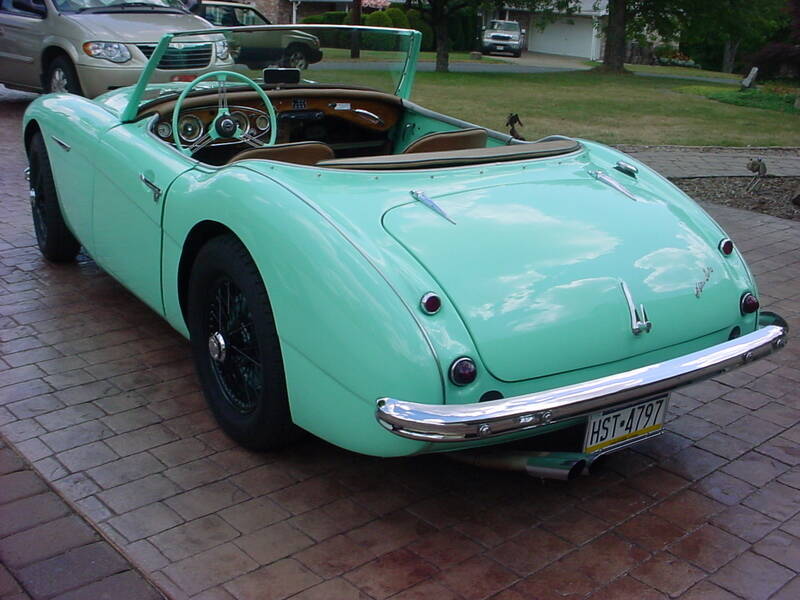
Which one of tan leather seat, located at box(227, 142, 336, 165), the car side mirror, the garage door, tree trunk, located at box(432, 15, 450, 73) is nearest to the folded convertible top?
tan leather seat, located at box(227, 142, 336, 165)

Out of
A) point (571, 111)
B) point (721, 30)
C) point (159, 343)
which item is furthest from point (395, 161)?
point (721, 30)

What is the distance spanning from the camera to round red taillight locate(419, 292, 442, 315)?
2756 mm

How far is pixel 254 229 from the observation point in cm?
315

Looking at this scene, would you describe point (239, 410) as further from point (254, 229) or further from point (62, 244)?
point (62, 244)

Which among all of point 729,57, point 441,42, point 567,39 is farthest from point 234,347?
point 567,39

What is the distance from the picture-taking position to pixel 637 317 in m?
2.99

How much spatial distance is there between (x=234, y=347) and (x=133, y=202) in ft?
3.27

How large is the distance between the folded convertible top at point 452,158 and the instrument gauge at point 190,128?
0.94m

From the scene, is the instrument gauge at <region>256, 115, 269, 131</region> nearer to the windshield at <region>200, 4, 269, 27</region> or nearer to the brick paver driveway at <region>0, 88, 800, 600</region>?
the brick paver driveway at <region>0, 88, 800, 600</region>

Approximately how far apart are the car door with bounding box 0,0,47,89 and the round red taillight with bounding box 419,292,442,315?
891 centimetres

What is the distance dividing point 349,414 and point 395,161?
3.73ft

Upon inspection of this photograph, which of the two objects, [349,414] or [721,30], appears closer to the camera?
[349,414]

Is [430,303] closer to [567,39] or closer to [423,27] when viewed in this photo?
[423,27]

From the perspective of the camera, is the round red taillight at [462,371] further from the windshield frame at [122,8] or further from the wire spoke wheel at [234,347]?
the windshield frame at [122,8]
